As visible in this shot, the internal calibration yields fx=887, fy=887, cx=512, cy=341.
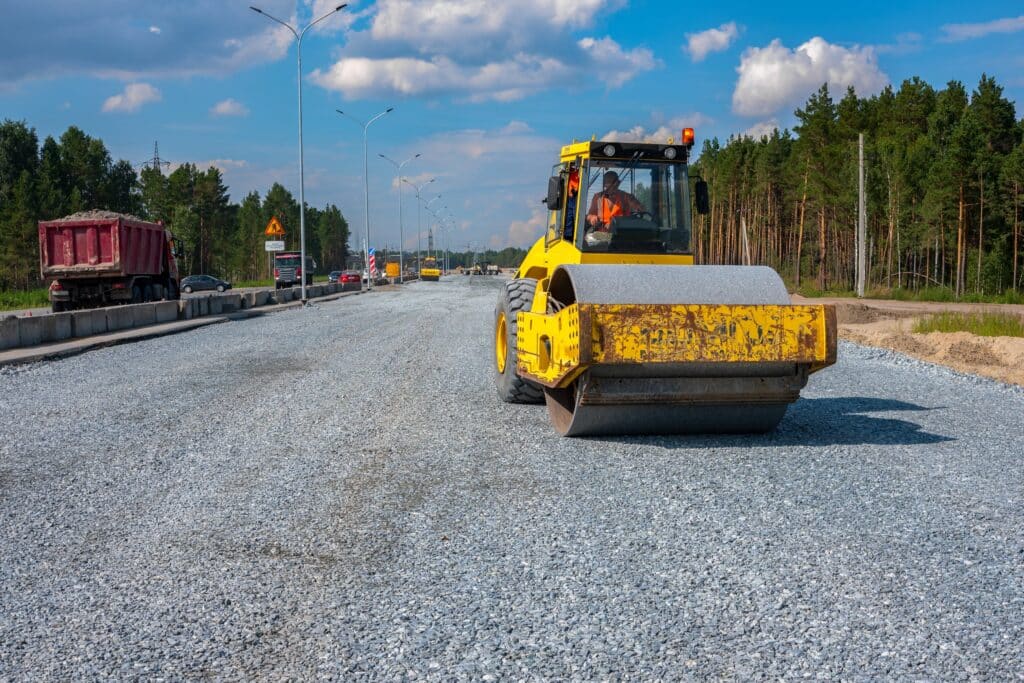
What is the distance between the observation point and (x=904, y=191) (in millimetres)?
58031

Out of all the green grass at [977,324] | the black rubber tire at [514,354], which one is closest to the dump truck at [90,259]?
the black rubber tire at [514,354]

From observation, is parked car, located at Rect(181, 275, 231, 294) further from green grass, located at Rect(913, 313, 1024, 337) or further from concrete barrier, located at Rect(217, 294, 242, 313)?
green grass, located at Rect(913, 313, 1024, 337)

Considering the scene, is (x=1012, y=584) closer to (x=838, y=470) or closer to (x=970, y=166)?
(x=838, y=470)

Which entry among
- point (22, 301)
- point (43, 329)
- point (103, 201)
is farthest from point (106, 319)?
point (103, 201)

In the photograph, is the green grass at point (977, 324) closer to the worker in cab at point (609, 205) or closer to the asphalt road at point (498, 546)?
the asphalt road at point (498, 546)

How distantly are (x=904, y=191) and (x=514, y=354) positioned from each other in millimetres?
Answer: 55962

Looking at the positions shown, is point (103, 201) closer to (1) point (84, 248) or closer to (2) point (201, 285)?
(2) point (201, 285)

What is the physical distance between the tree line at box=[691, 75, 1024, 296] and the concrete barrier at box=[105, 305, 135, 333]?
94.7 ft

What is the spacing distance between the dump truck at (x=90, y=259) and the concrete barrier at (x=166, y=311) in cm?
317

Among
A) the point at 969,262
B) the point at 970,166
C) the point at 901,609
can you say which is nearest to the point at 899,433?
the point at 901,609

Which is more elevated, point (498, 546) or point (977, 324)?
point (977, 324)

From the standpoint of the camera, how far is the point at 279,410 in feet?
31.0

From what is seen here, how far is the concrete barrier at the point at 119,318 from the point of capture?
20281mm

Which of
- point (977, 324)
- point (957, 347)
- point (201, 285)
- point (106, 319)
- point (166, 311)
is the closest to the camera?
point (957, 347)
